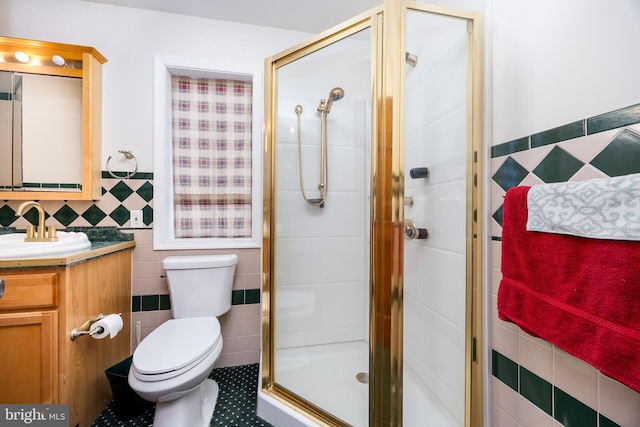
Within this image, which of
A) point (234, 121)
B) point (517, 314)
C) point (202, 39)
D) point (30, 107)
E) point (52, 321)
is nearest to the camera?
point (517, 314)

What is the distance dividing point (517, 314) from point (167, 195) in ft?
6.37

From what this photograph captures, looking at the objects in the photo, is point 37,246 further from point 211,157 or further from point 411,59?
point 411,59

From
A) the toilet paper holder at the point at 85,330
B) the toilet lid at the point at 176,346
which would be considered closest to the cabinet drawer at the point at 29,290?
the toilet paper holder at the point at 85,330

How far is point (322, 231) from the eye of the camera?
1.66m

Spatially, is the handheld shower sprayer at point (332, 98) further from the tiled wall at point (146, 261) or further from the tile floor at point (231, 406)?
the tile floor at point (231, 406)

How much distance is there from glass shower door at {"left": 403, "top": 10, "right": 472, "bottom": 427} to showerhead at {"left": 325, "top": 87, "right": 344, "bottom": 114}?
55cm

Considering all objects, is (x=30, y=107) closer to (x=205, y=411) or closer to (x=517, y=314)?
(x=205, y=411)

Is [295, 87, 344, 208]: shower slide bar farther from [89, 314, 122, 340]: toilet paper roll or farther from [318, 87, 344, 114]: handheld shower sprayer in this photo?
[89, 314, 122, 340]: toilet paper roll

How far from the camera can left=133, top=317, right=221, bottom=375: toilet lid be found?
1.15 m

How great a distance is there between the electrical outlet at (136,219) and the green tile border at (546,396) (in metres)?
1.96

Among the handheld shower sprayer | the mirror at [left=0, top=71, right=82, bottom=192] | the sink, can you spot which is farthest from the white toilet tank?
the handheld shower sprayer

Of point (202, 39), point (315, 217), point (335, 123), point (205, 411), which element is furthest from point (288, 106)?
point (205, 411)

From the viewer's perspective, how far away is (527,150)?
87 centimetres

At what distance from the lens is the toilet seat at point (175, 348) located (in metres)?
1.13
